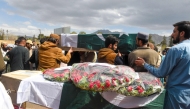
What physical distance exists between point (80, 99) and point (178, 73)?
3.55 ft

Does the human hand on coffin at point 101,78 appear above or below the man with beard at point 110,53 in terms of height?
below

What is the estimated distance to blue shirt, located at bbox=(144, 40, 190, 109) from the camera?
180 centimetres

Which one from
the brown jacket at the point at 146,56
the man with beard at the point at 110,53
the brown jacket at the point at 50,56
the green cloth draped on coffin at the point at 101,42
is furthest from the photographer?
the green cloth draped on coffin at the point at 101,42

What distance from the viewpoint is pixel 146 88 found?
1.80 meters

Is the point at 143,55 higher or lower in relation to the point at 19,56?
higher

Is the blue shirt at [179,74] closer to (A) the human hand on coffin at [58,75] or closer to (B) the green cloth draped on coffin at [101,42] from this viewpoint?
(A) the human hand on coffin at [58,75]

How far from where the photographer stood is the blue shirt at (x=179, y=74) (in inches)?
70.9

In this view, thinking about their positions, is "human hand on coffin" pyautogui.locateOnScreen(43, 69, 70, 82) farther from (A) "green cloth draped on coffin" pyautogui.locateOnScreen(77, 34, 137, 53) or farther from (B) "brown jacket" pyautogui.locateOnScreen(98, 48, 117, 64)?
(A) "green cloth draped on coffin" pyautogui.locateOnScreen(77, 34, 137, 53)

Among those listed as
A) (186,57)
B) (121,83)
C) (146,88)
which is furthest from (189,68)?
(121,83)

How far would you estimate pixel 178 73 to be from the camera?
1854 mm

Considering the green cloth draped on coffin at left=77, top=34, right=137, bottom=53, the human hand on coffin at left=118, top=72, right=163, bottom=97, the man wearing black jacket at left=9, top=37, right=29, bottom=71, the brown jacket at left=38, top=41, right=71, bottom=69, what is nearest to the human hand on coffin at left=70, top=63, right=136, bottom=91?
the human hand on coffin at left=118, top=72, right=163, bottom=97

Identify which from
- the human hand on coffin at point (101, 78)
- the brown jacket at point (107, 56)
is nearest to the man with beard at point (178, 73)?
the human hand on coffin at point (101, 78)

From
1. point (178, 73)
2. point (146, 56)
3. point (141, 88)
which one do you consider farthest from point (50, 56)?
point (178, 73)

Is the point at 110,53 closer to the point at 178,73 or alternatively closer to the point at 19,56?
the point at 178,73
